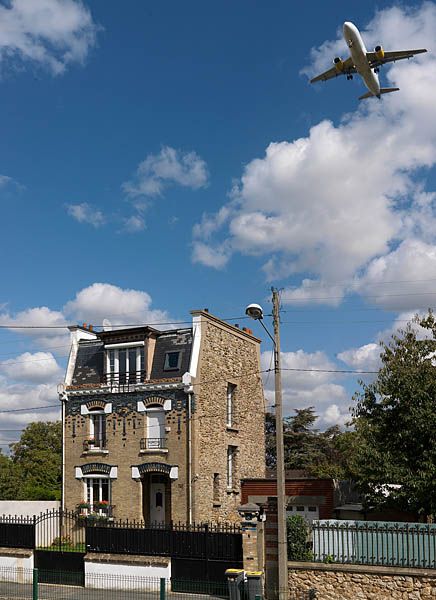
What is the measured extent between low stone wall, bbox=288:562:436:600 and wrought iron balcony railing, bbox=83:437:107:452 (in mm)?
16500

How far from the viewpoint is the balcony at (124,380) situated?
34.3 metres

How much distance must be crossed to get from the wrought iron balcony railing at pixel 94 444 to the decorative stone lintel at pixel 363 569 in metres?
16.4

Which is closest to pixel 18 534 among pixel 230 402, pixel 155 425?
pixel 155 425

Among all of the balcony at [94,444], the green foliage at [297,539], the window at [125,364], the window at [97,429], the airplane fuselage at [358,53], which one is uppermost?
the airplane fuselage at [358,53]

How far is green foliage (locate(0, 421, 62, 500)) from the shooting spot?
180ft

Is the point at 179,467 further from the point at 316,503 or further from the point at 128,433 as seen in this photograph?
the point at 316,503

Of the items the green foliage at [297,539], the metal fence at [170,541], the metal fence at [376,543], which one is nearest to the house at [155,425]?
the metal fence at [170,541]

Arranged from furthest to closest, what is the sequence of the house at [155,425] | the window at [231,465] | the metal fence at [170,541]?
the window at [231,465] < the house at [155,425] < the metal fence at [170,541]

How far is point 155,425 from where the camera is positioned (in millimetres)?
33750

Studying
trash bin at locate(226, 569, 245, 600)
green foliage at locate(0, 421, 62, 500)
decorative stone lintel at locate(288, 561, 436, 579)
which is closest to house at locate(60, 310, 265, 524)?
trash bin at locate(226, 569, 245, 600)

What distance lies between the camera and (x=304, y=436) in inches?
2325

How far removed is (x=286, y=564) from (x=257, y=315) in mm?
6811

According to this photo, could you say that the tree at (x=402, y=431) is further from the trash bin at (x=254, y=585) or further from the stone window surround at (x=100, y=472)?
the stone window surround at (x=100, y=472)

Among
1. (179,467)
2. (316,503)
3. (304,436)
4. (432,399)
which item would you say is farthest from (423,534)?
(304,436)
